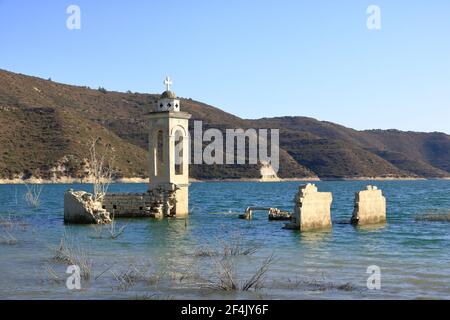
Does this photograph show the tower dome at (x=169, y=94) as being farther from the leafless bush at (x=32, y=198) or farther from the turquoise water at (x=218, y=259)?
the leafless bush at (x=32, y=198)

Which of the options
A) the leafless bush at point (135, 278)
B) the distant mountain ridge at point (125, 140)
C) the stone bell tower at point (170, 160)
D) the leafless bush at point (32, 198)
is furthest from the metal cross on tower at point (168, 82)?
the distant mountain ridge at point (125, 140)

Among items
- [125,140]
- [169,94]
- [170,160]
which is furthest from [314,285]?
[125,140]

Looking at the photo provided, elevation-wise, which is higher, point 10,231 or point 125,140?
point 125,140

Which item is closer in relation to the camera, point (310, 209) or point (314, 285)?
point (314, 285)

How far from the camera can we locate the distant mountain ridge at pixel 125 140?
9575 centimetres

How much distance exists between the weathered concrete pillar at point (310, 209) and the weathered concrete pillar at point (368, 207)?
2861mm

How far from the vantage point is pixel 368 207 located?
1181 inches

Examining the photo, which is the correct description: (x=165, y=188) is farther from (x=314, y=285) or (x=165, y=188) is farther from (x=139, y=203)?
(x=314, y=285)

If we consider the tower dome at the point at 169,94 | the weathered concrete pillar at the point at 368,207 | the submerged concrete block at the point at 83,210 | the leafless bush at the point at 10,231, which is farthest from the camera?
the tower dome at the point at 169,94

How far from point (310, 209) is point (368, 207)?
17.6ft

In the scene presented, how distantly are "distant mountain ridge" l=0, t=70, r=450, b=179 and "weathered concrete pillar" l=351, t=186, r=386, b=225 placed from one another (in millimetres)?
69947
